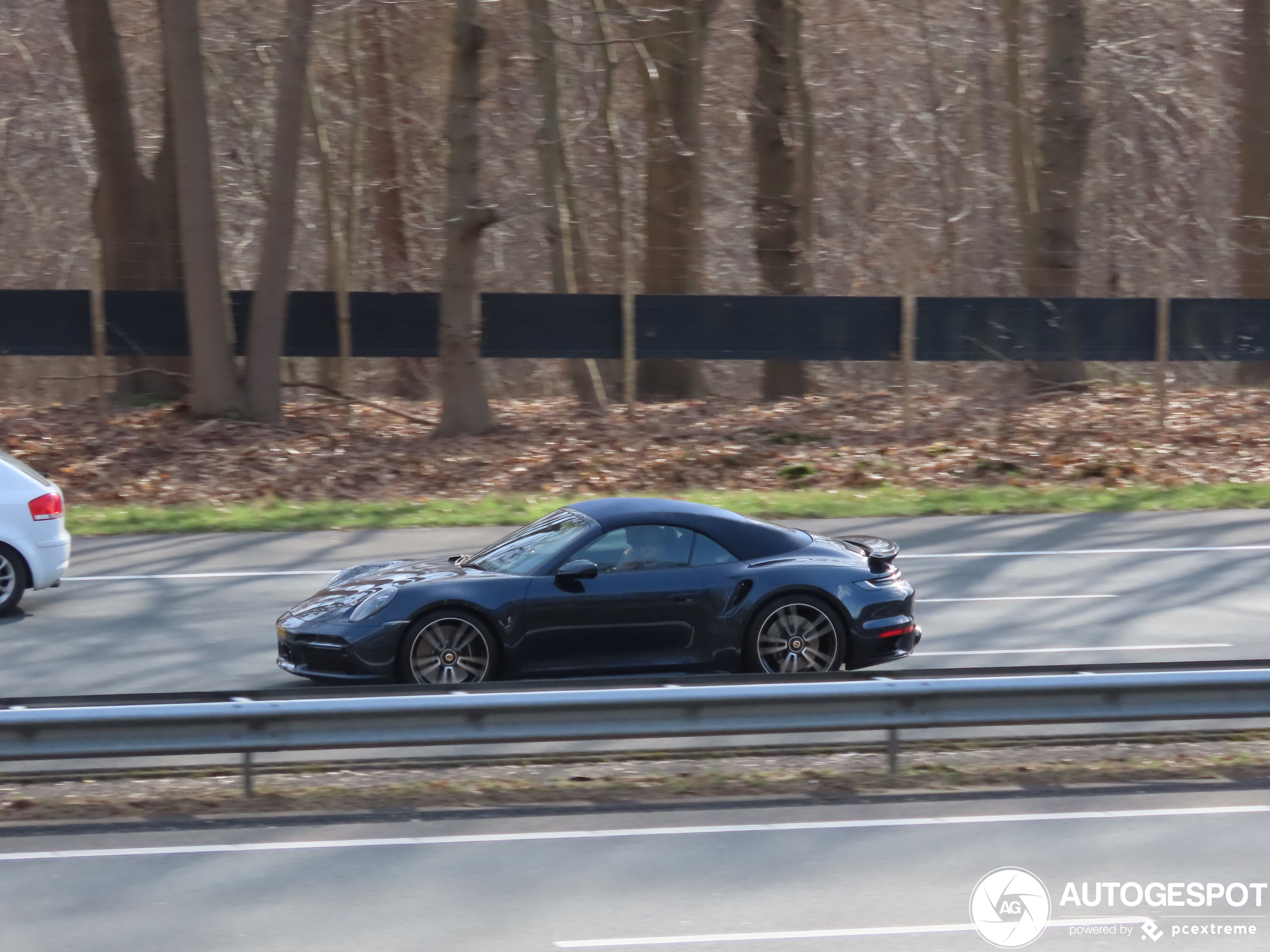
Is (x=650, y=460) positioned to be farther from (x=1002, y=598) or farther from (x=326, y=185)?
(x=326, y=185)

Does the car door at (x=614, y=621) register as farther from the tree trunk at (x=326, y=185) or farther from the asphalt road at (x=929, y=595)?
the tree trunk at (x=326, y=185)

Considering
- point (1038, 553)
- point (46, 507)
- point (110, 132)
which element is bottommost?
point (1038, 553)

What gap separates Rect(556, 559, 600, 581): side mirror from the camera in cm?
891

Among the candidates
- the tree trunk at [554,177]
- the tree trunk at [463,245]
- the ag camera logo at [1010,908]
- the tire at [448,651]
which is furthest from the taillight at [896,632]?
the tree trunk at [554,177]

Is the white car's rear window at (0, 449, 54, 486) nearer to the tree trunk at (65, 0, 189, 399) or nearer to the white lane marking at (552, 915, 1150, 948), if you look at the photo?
Answer: the white lane marking at (552, 915, 1150, 948)

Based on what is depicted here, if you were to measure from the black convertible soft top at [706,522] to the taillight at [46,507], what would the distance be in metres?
4.68

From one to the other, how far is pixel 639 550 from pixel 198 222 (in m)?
12.9

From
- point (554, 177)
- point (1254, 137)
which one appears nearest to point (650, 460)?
point (554, 177)

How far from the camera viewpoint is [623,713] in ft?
23.6

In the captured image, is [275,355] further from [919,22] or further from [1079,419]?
[919,22]

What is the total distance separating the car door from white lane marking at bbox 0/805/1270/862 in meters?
2.39

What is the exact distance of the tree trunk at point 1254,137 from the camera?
25375 millimetres

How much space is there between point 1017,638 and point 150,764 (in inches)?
242

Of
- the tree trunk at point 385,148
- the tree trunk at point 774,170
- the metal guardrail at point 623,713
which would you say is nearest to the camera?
the metal guardrail at point 623,713
